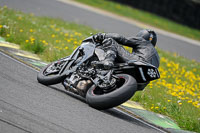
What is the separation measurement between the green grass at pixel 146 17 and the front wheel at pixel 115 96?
16.7 metres

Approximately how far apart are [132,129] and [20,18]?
7.68m

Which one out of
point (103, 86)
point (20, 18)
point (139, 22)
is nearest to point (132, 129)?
point (103, 86)

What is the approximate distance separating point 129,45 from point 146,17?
679 inches

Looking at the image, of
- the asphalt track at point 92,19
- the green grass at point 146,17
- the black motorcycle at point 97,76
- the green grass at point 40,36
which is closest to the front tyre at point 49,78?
the black motorcycle at point 97,76

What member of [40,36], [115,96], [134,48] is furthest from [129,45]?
[40,36]

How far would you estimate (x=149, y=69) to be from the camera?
5941mm

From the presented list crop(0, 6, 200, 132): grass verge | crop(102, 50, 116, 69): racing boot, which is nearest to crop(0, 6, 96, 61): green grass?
crop(0, 6, 200, 132): grass verge

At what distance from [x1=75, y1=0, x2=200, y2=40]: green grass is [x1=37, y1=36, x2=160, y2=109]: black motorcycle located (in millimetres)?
15949

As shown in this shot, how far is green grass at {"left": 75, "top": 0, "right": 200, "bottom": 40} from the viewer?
73.9 feet

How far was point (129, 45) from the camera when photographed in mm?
6484

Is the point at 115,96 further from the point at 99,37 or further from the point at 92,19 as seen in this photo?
the point at 92,19

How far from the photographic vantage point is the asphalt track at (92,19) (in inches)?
670

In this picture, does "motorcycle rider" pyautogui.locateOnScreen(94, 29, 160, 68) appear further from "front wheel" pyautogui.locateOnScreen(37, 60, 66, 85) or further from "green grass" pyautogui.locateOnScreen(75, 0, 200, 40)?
"green grass" pyautogui.locateOnScreen(75, 0, 200, 40)

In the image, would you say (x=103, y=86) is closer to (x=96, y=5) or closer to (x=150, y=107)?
(x=150, y=107)
